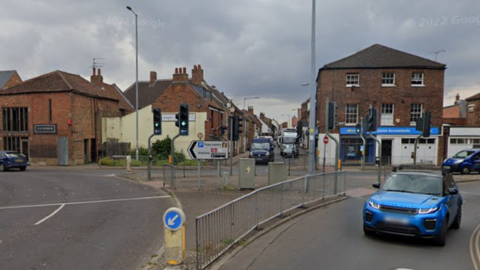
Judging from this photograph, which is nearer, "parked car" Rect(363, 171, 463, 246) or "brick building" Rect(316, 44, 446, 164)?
"parked car" Rect(363, 171, 463, 246)

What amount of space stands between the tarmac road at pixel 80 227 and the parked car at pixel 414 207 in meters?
4.67

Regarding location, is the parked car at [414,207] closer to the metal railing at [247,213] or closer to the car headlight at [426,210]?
the car headlight at [426,210]

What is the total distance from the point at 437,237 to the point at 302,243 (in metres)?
2.71

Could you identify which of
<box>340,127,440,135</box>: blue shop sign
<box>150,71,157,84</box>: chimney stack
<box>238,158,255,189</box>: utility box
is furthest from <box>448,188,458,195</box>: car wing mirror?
<box>150,71,157,84</box>: chimney stack

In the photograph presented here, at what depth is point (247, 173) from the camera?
1370 centimetres

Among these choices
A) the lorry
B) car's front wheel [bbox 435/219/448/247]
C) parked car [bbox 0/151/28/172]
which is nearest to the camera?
car's front wheel [bbox 435/219/448/247]

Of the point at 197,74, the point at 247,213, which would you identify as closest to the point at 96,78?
the point at 197,74

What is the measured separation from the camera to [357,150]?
98.4ft

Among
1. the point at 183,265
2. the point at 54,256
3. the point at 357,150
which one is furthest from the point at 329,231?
the point at 357,150

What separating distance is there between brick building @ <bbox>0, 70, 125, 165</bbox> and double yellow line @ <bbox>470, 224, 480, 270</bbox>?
28.2 metres

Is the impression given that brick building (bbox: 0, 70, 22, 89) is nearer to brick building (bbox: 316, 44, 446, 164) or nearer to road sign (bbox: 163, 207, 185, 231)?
brick building (bbox: 316, 44, 446, 164)

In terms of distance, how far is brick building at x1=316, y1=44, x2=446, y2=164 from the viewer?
29.8m

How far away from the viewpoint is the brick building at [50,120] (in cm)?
2800

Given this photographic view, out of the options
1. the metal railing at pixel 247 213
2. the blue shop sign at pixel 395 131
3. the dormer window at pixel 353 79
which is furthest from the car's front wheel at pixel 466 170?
the metal railing at pixel 247 213
